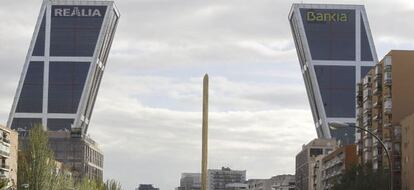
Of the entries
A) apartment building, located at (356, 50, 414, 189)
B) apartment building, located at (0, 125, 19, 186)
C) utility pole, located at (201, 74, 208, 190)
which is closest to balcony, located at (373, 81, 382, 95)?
apartment building, located at (356, 50, 414, 189)

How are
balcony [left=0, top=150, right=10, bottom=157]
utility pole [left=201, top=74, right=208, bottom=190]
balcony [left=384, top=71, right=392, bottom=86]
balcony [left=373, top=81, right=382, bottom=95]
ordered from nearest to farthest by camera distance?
utility pole [left=201, top=74, right=208, bottom=190], balcony [left=0, top=150, right=10, bottom=157], balcony [left=384, top=71, right=392, bottom=86], balcony [left=373, top=81, right=382, bottom=95]

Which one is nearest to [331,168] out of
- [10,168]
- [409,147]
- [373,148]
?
[373,148]

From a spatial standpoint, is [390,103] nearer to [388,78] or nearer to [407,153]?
[388,78]

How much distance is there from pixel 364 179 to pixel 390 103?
676 inches

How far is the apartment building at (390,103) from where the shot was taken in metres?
126

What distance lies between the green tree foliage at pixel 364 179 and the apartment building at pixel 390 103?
3817 mm

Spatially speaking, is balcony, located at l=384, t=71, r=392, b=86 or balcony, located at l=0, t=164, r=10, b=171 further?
balcony, located at l=384, t=71, r=392, b=86

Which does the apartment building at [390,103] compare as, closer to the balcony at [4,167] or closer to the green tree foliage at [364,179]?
the green tree foliage at [364,179]

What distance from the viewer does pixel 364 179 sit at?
382 ft

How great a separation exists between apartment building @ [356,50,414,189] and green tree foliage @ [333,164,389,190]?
3817 millimetres

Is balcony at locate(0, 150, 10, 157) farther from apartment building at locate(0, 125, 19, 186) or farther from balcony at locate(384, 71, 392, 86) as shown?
balcony at locate(384, 71, 392, 86)

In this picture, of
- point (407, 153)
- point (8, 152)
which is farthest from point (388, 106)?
point (8, 152)

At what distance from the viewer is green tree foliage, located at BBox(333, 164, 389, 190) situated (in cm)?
11134

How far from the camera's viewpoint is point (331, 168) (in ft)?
597
